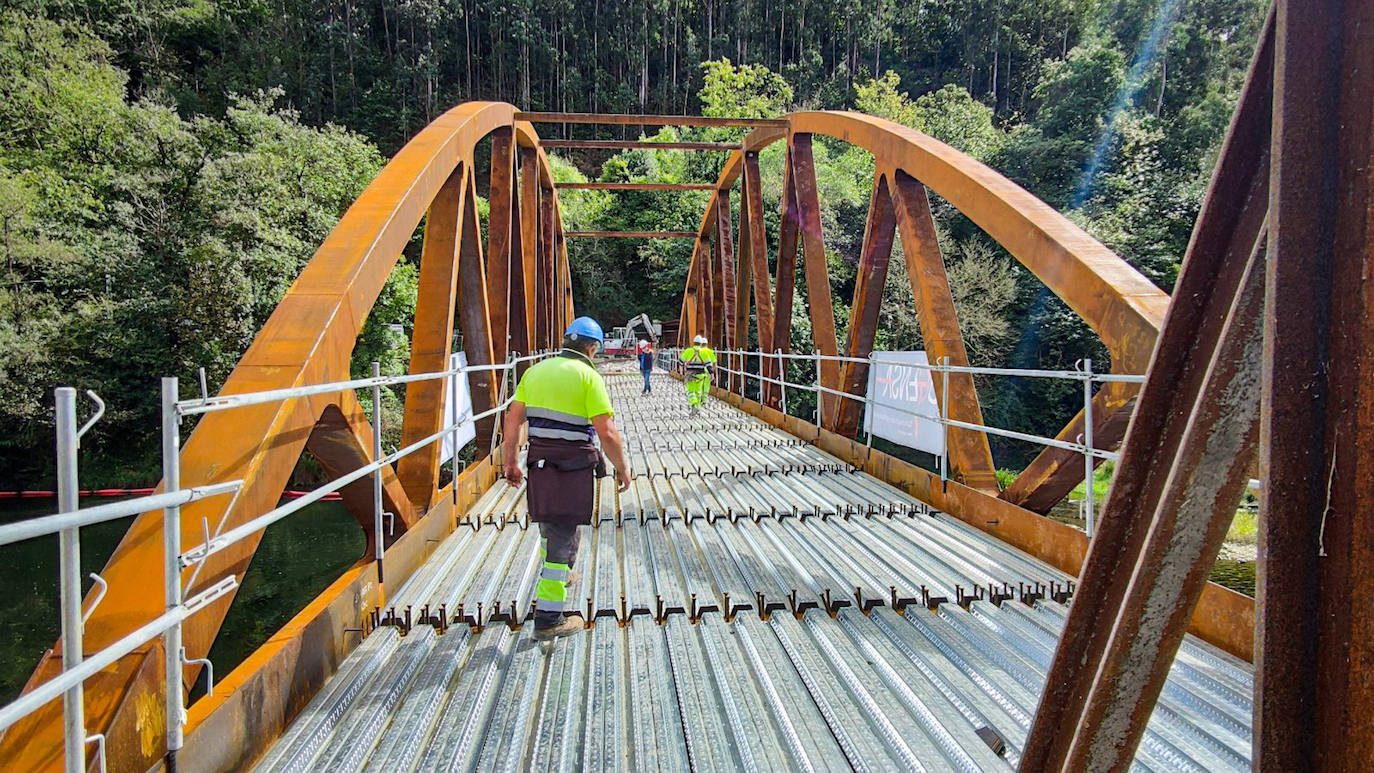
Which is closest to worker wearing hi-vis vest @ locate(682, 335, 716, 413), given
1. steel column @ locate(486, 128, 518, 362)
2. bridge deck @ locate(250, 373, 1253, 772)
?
steel column @ locate(486, 128, 518, 362)

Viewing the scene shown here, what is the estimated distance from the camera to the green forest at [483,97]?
821 inches

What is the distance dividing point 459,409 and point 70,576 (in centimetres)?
397

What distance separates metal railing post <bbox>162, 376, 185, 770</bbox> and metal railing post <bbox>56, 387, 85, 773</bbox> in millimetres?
316

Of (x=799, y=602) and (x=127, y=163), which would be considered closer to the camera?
(x=799, y=602)

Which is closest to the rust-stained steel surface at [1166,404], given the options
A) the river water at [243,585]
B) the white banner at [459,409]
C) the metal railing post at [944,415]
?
the metal railing post at [944,415]

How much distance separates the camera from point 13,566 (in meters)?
15.7

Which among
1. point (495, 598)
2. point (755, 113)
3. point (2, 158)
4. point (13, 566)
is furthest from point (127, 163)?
point (755, 113)

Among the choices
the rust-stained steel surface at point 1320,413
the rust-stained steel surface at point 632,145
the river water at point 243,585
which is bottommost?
the river water at point 243,585

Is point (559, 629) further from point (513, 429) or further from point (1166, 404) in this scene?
point (1166, 404)

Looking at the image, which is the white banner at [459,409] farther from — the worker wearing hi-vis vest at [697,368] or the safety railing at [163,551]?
the worker wearing hi-vis vest at [697,368]

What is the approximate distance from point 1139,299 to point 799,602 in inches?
88.4

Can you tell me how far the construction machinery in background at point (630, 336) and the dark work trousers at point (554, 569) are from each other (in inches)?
1370

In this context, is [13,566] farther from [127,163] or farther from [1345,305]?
[1345,305]

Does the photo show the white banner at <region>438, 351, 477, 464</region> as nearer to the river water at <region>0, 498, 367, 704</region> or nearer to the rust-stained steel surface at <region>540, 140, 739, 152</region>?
the rust-stained steel surface at <region>540, 140, 739, 152</region>
